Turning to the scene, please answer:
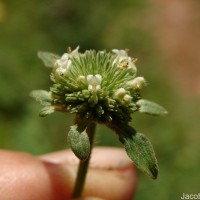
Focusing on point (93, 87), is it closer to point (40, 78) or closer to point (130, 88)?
point (130, 88)

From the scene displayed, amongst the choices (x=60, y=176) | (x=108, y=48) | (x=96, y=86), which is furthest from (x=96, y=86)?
(x=108, y=48)

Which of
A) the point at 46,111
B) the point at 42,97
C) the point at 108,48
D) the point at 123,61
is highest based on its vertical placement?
the point at 108,48

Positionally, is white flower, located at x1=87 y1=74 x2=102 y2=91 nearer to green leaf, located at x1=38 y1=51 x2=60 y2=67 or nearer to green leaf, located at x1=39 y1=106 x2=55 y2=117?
green leaf, located at x1=39 y1=106 x2=55 y2=117

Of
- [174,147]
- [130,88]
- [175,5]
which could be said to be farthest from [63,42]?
[130,88]

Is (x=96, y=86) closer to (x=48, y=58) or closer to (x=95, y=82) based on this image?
(x=95, y=82)

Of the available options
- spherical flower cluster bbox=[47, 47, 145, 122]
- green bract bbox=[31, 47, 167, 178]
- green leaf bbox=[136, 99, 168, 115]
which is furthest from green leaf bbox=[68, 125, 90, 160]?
green leaf bbox=[136, 99, 168, 115]

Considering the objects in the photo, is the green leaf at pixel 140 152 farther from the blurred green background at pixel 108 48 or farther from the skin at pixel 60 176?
the blurred green background at pixel 108 48
